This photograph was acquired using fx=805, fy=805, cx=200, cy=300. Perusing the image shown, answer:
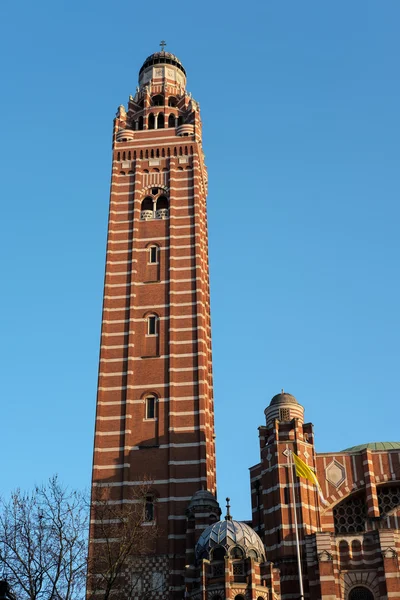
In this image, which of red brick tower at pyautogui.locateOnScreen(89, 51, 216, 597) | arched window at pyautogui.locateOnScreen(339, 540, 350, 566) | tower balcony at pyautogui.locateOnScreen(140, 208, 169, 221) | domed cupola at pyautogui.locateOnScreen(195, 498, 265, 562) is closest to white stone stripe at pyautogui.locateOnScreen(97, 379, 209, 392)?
red brick tower at pyautogui.locateOnScreen(89, 51, 216, 597)

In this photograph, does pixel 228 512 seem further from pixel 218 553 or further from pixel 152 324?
pixel 152 324

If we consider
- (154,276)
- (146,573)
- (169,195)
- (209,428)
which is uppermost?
(169,195)

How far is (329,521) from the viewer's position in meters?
52.5

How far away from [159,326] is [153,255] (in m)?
6.80

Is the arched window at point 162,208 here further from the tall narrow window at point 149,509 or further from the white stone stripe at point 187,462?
the tall narrow window at point 149,509

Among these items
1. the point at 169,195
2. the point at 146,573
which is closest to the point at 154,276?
the point at 169,195

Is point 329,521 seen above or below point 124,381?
below

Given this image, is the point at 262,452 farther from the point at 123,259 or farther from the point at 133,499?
the point at 123,259

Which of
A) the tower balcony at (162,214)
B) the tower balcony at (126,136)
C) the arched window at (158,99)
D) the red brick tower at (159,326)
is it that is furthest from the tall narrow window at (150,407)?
the arched window at (158,99)

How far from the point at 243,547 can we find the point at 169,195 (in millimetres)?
32773

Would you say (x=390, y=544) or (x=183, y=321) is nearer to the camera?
(x=390, y=544)

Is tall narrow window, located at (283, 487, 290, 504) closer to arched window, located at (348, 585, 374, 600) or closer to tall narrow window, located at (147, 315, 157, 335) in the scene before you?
arched window, located at (348, 585, 374, 600)

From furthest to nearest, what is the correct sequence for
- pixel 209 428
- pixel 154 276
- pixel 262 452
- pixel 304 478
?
pixel 154 276 < pixel 209 428 < pixel 262 452 < pixel 304 478

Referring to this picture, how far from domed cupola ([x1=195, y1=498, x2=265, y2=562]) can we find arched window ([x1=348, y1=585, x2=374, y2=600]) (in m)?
5.52
